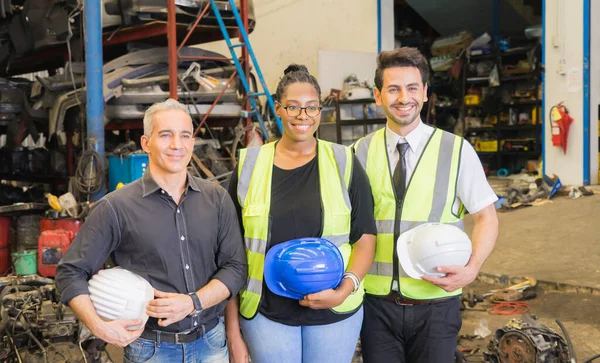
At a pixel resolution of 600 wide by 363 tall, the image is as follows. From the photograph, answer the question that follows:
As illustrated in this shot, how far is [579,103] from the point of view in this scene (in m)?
9.16

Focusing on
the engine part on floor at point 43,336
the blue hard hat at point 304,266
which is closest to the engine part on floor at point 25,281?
the engine part on floor at point 43,336

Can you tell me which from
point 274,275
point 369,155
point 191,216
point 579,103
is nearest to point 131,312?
point 191,216

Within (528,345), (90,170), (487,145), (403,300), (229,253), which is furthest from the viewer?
(487,145)

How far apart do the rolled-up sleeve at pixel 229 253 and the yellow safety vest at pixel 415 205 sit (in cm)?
51

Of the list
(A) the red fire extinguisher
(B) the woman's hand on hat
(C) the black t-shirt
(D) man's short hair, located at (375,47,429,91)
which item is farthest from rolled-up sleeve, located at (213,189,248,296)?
(A) the red fire extinguisher

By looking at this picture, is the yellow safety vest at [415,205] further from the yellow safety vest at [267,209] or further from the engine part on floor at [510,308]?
the engine part on floor at [510,308]

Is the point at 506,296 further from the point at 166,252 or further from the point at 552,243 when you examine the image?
the point at 166,252

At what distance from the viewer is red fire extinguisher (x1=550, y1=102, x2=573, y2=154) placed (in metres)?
9.21

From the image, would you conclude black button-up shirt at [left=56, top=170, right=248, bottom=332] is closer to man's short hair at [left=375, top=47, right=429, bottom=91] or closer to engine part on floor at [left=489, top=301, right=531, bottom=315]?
man's short hair at [left=375, top=47, right=429, bottom=91]

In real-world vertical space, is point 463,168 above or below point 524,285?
above

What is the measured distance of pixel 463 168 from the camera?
2.29 metres

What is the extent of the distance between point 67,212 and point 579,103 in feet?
23.2

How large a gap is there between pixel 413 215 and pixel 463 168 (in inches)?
9.7

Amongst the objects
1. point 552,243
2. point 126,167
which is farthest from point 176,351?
point 552,243
